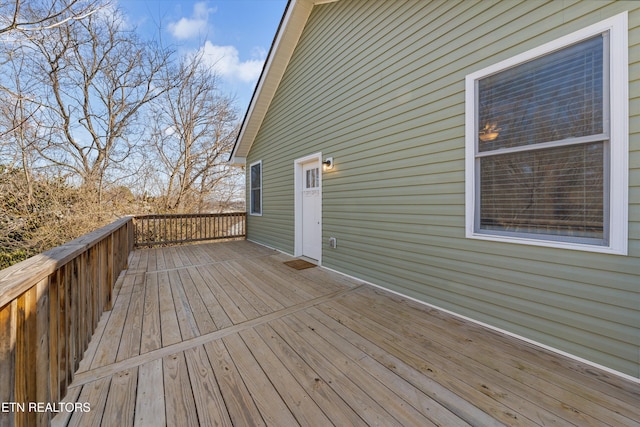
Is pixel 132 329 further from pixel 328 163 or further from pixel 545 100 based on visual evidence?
pixel 545 100

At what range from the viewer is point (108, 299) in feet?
8.98

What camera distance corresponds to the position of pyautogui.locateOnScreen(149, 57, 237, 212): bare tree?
9602 mm

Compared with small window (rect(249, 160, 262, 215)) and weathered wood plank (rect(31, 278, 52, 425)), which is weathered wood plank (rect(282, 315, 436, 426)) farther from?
small window (rect(249, 160, 262, 215))

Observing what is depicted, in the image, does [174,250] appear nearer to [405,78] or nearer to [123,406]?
[123,406]

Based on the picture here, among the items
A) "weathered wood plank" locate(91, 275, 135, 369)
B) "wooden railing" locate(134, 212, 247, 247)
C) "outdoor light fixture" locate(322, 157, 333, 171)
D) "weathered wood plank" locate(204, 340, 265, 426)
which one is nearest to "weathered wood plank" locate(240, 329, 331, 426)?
"weathered wood plank" locate(204, 340, 265, 426)

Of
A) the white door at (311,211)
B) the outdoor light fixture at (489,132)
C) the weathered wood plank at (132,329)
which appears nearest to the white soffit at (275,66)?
the white door at (311,211)

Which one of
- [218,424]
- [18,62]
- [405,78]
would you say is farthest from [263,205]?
[18,62]

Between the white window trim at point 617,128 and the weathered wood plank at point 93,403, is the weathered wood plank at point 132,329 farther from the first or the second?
the white window trim at point 617,128

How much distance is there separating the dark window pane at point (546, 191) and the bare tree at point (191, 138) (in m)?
10.0

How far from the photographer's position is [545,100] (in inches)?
78.8

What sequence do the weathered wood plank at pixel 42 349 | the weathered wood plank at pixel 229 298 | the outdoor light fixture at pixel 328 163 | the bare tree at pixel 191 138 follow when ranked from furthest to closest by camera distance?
the bare tree at pixel 191 138 < the outdoor light fixture at pixel 328 163 < the weathered wood plank at pixel 229 298 < the weathered wood plank at pixel 42 349

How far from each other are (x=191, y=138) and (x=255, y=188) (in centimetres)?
476

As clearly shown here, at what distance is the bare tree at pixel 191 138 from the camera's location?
9602 millimetres

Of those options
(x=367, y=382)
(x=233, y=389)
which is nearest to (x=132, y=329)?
(x=233, y=389)
